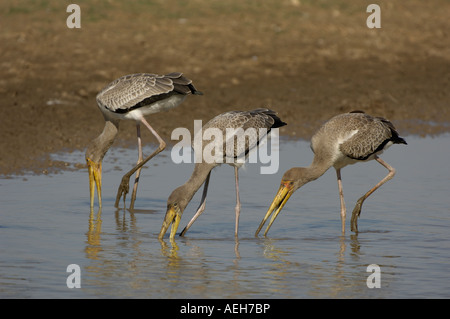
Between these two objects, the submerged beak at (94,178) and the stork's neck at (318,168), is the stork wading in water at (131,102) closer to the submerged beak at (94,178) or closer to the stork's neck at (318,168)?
the submerged beak at (94,178)

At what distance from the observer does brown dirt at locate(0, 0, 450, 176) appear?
45.6ft

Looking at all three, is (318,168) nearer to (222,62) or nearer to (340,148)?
(340,148)

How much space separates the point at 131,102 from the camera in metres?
10.3

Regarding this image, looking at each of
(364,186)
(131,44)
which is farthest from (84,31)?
(364,186)

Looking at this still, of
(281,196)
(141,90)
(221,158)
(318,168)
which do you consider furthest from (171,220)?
(141,90)

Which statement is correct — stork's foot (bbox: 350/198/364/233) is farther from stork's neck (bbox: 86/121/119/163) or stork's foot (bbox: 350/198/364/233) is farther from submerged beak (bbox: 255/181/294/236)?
stork's neck (bbox: 86/121/119/163)

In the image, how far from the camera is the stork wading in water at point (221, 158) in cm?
842

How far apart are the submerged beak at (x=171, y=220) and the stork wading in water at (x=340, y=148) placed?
826 millimetres

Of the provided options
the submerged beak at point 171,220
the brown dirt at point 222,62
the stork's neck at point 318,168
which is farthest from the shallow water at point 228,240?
the brown dirt at point 222,62

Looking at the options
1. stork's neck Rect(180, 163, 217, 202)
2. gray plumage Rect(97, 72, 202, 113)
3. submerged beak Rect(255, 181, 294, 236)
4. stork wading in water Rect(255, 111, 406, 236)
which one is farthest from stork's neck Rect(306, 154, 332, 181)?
gray plumage Rect(97, 72, 202, 113)

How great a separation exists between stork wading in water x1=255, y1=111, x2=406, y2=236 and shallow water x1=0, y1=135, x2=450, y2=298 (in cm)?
33

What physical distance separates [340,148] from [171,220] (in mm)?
1893

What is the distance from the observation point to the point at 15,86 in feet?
48.5

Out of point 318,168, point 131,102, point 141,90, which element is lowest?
point 318,168
